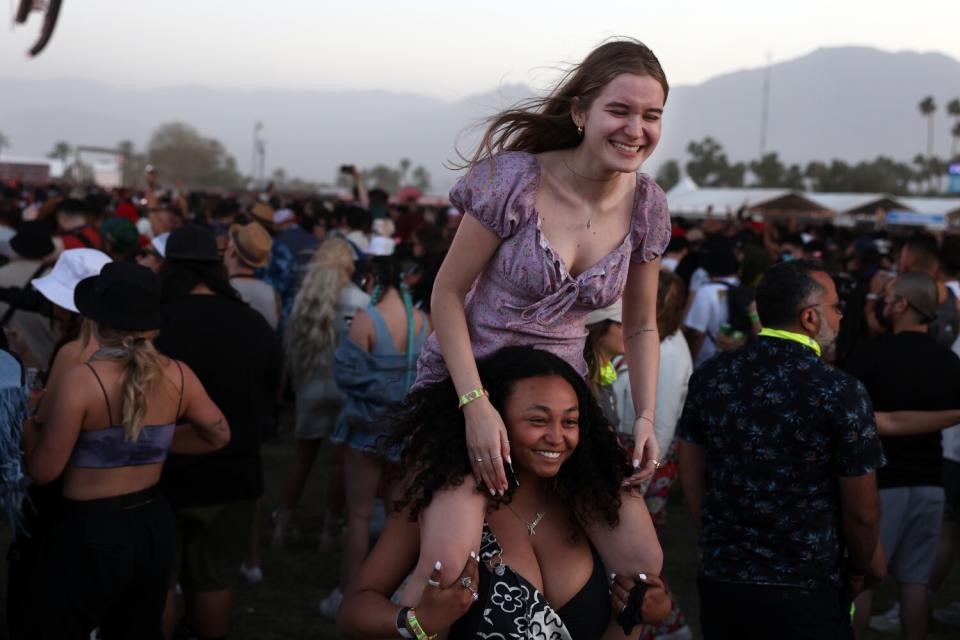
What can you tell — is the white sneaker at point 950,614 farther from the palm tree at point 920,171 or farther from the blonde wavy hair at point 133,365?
the palm tree at point 920,171

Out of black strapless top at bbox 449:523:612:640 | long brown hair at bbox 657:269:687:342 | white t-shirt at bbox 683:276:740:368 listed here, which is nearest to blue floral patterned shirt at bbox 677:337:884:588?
black strapless top at bbox 449:523:612:640

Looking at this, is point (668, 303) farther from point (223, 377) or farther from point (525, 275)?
point (525, 275)

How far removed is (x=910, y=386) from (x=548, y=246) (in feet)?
9.28

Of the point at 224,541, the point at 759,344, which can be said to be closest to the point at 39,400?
the point at 224,541

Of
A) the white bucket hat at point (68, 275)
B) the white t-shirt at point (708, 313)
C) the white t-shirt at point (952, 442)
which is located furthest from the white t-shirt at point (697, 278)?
the white bucket hat at point (68, 275)

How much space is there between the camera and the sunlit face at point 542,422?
2416 mm

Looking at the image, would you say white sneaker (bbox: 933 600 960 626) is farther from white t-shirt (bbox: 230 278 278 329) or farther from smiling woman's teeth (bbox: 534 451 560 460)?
smiling woman's teeth (bbox: 534 451 560 460)

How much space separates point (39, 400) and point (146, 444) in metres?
0.40

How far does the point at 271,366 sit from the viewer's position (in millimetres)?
5125

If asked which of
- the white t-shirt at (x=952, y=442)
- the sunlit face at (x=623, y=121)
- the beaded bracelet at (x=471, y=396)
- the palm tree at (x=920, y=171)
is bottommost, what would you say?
the palm tree at (x=920, y=171)

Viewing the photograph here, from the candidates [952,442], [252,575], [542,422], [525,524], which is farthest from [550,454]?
[252,575]

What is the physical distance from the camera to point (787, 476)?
3420 mm

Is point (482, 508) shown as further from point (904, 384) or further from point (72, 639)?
point (904, 384)

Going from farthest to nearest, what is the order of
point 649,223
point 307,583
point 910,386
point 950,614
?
point 307,583 < point 950,614 < point 910,386 < point 649,223
